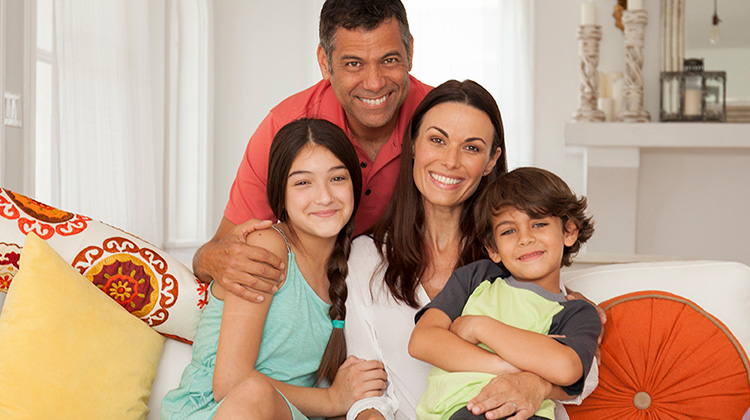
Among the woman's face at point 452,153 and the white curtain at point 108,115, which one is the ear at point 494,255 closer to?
the woman's face at point 452,153

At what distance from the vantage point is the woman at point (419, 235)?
67.4 inches

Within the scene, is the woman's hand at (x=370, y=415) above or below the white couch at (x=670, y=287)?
below

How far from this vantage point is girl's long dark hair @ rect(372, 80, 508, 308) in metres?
1.76

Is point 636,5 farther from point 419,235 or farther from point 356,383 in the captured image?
point 356,383

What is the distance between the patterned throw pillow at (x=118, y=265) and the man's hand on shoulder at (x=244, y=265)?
0.11 metres

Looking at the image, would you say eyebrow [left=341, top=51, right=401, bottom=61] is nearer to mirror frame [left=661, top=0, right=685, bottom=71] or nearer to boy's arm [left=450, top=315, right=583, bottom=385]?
boy's arm [left=450, top=315, right=583, bottom=385]

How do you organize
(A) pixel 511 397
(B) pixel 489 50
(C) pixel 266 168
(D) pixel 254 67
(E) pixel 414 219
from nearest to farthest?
(A) pixel 511 397
(E) pixel 414 219
(C) pixel 266 168
(B) pixel 489 50
(D) pixel 254 67

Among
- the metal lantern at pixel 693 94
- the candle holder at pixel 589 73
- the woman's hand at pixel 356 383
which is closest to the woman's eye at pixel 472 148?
the woman's hand at pixel 356 383

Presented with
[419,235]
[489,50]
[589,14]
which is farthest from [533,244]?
[489,50]

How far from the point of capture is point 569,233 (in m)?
1.59

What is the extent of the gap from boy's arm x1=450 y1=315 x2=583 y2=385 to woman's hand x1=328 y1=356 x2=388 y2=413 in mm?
347

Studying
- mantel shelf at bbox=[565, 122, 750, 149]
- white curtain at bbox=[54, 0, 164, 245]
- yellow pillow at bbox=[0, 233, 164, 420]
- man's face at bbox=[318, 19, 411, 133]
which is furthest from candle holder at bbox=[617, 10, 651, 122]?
yellow pillow at bbox=[0, 233, 164, 420]

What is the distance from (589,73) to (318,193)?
3.39 meters

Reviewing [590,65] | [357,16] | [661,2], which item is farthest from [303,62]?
[357,16]
